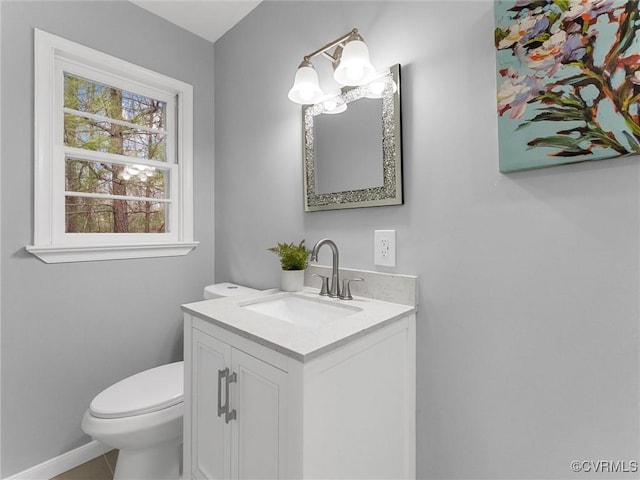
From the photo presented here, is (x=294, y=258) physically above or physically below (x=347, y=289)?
above

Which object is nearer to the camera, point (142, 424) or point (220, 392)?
point (220, 392)

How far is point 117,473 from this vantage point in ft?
4.31

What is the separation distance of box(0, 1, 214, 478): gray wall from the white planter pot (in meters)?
0.91

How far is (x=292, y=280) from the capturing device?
4.55 ft

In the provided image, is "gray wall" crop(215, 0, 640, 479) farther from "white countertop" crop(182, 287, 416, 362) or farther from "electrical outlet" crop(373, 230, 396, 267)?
"white countertop" crop(182, 287, 416, 362)

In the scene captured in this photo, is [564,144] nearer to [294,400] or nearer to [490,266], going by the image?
[490,266]

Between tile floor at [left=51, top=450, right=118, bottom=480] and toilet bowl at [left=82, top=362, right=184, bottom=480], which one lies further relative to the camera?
tile floor at [left=51, top=450, right=118, bottom=480]

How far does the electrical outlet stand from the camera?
1175mm

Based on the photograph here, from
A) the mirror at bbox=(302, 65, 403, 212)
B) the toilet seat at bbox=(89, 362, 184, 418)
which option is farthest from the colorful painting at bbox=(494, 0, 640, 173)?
the toilet seat at bbox=(89, 362, 184, 418)

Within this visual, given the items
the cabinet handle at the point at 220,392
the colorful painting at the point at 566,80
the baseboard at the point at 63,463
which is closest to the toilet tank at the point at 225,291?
the cabinet handle at the point at 220,392

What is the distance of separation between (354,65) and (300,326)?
935 mm

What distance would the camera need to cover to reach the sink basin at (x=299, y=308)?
3.91ft

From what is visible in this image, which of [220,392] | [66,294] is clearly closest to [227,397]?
[220,392]

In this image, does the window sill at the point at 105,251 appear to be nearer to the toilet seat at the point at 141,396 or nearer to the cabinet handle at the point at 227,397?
the toilet seat at the point at 141,396
